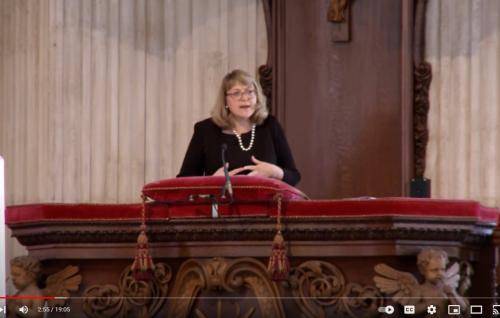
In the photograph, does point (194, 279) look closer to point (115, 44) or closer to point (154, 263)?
point (154, 263)

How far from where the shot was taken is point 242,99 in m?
5.73

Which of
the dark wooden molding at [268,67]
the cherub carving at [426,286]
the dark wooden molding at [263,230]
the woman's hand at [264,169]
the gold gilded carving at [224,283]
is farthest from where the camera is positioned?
the dark wooden molding at [268,67]

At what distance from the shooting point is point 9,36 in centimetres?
819

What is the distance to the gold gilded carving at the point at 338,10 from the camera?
304 inches

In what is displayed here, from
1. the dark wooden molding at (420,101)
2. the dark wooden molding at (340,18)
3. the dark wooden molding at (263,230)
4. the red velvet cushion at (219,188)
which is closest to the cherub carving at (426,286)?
the dark wooden molding at (263,230)

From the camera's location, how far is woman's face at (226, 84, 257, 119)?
574 centimetres

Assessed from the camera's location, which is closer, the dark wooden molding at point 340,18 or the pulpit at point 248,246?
the pulpit at point 248,246

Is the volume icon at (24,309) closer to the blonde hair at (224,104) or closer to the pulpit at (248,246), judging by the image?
the pulpit at (248,246)

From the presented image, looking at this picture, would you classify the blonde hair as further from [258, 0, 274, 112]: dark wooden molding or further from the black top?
[258, 0, 274, 112]: dark wooden molding

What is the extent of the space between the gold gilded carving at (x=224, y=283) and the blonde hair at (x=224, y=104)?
96cm

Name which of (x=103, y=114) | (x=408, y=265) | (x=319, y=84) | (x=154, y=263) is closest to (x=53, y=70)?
(x=103, y=114)

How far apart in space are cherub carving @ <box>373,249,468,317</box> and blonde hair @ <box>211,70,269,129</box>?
4.09 feet

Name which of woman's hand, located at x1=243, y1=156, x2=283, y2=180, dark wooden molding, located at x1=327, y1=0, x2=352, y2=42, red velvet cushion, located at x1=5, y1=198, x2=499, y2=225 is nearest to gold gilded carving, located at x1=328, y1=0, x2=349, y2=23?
dark wooden molding, located at x1=327, y1=0, x2=352, y2=42
